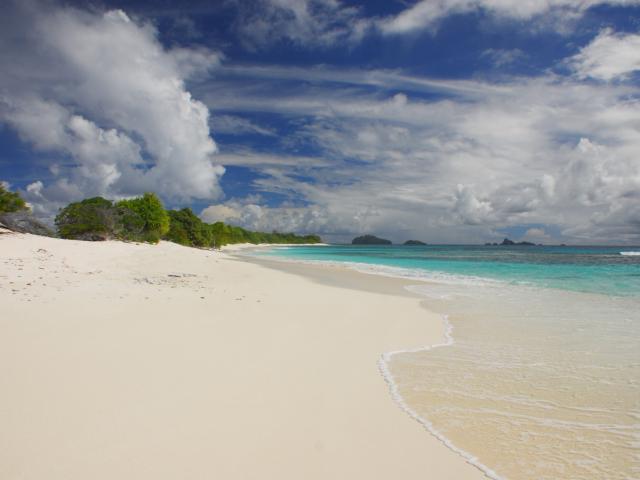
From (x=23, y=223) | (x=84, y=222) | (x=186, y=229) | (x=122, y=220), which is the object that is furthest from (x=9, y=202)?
(x=186, y=229)

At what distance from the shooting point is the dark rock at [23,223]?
2878cm

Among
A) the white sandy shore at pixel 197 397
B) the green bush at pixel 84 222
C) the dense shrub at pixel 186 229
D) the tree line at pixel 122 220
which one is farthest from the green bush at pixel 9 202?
the dense shrub at pixel 186 229

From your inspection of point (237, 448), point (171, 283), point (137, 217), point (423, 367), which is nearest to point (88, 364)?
point (237, 448)

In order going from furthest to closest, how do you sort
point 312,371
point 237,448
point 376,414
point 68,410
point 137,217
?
point 137,217 → point 312,371 → point 376,414 → point 68,410 → point 237,448

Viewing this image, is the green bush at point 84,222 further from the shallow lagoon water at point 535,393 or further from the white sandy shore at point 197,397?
the shallow lagoon water at point 535,393

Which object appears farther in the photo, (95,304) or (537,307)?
(537,307)

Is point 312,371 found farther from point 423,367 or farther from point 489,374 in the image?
point 489,374

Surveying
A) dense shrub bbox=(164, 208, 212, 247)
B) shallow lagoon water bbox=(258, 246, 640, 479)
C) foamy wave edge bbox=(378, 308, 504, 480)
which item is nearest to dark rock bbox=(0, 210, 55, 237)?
foamy wave edge bbox=(378, 308, 504, 480)

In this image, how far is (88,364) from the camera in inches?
200

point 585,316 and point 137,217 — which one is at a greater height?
point 137,217

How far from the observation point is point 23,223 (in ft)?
103

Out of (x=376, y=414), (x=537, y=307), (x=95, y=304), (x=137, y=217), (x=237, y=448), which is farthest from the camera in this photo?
(x=137, y=217)

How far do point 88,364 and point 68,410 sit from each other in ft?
4.54

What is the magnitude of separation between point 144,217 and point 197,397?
58.1m
